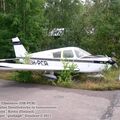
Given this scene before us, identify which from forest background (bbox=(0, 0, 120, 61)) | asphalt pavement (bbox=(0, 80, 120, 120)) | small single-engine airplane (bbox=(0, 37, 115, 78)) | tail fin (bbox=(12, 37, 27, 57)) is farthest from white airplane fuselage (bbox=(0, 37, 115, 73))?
forest background (bbox=(0, 0, 120, 61))

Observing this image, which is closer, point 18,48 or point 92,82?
point 92,82

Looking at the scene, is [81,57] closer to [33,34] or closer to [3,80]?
[3,80]

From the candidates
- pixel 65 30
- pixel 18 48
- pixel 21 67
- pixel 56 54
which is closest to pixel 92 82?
pixel 56 54

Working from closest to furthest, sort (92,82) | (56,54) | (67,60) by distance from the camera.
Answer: (92,82), (67,60), (56,54)

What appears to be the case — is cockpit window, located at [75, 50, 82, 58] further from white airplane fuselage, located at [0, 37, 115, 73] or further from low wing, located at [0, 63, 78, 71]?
low wing, located at [0, 63, 78, 71]

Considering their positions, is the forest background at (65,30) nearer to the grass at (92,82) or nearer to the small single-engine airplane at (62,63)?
the grass at (92,82)

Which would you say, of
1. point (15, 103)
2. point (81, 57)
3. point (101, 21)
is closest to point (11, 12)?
point (101, 21)

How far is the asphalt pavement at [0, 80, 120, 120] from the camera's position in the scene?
9.80 metres

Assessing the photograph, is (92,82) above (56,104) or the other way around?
the other way around

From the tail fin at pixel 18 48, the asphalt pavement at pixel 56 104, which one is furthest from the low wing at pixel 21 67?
the tail fin at pixel 18 48

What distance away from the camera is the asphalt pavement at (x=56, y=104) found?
9.80 metres

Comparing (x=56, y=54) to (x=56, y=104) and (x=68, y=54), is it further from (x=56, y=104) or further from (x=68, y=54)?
(x=56, y=104)

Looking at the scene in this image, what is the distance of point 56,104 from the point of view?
11.5 m

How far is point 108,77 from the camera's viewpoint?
17250 millimetres
